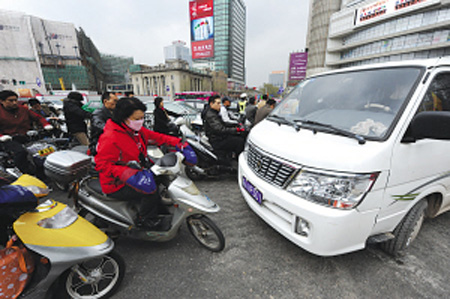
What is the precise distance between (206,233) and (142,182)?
1.05 m

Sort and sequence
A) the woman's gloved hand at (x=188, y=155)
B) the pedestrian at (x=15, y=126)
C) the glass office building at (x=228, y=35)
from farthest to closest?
the glass office building at (x=228, y=35), the pedestrian at (x=15, y=126), the woman's gloved hand at (x=188, y=155)

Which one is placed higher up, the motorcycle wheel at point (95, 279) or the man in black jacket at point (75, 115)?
the man in black jacket at point (75, 115)

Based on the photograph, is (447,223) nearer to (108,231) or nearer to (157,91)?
(108,231)

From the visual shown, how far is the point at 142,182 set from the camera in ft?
5.78

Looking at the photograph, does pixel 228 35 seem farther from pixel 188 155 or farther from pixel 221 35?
pixel 188 155

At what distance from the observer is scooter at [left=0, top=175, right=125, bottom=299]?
1452 mm

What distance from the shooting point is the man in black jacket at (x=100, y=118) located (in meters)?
3.56

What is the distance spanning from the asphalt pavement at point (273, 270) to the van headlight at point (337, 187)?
890 millimetres

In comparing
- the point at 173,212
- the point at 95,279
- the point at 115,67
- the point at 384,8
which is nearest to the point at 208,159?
the point at 173,212

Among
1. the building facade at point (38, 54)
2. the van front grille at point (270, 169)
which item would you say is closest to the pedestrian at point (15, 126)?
the van front grille at point (270, 169)

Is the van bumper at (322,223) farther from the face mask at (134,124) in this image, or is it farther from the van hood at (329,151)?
the face mask at (134,124)

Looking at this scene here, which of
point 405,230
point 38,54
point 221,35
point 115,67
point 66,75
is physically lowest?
point 405,230

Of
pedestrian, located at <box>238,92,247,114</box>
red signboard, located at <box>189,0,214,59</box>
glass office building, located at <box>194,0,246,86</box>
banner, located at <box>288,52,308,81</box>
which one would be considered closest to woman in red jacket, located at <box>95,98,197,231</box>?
pedestrian, located at <box>238,92,247,114</box>

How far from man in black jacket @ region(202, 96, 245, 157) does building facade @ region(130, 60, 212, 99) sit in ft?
221
